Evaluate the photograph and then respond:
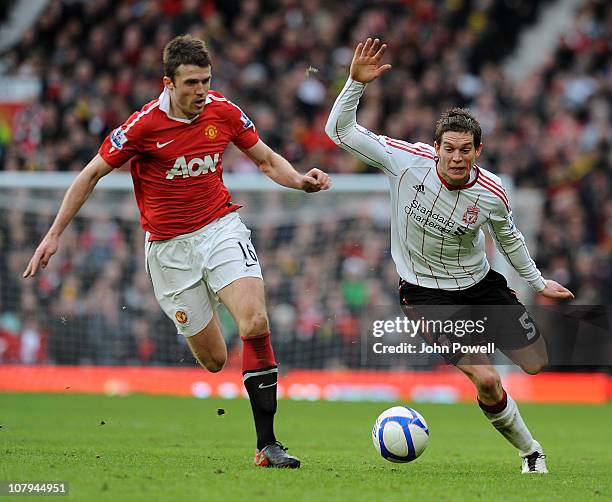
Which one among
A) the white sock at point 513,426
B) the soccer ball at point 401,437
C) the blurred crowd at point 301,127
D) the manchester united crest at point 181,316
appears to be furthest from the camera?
the blurred crowd at point 301,127

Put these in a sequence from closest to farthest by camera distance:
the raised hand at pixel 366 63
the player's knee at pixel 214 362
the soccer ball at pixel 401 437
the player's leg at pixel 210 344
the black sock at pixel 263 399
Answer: the black sock at pixel 263 399 → the soccer ball at pixel 401 437 → the raised hand at pixel 366 63 → the player's leg at pixel 210 344 → the player's knee at pixel 214 362

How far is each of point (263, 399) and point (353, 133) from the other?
1.86 meters

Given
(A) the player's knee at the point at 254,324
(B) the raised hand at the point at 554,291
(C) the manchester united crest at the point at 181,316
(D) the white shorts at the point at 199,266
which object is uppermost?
(D) the white shorts at the point at 199,266

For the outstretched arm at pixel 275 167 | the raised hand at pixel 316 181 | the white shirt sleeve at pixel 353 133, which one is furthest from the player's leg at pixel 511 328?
the outstretched arm at pixel 275 167

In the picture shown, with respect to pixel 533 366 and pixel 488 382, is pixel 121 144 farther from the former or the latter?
pixel 533 366

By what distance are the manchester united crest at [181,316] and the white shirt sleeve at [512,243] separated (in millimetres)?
2190

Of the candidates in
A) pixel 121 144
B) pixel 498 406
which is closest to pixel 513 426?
pixel 498 406

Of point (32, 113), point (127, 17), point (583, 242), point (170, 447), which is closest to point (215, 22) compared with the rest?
point (127, 17)

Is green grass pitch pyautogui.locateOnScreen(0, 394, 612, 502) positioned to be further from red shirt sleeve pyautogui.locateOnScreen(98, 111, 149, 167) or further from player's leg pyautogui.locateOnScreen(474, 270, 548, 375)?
red shirt sleeve pyautogui.locateOnScreen(98, 111, 149, 167)

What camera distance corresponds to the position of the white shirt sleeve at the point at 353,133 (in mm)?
7730

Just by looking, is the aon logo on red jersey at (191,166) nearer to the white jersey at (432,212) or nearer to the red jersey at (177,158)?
the red jersey at (177,158)

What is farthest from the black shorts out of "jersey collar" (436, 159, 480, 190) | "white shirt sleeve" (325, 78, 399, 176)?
"white shirt sleeve" (325, 78, 399, 176)

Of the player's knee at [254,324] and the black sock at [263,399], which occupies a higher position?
the player's knee at [254,324]

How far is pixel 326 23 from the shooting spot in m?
21.6
